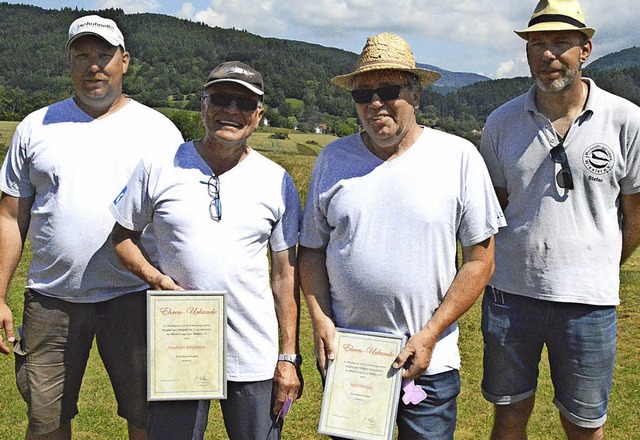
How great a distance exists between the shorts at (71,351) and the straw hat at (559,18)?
2.32 m

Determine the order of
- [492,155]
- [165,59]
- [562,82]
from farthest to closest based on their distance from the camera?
[165,59] → [492,155] → [562,82]

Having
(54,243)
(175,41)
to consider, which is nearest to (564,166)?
(54,243)

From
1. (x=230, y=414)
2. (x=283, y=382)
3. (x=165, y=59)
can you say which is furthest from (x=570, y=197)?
(x=165, y=59)

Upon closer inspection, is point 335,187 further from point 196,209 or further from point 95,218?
point 95,218

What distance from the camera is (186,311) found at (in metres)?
2.69

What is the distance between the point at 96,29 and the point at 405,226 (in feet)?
5.88

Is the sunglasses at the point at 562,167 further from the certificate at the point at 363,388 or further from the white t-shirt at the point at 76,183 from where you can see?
the white t-shirt at the point at 76,183

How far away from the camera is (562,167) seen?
305cm

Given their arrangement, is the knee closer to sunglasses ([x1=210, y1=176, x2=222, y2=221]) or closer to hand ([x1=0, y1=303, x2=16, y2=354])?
sunglasses ([x1=210, y1=176, x2=222, y2=221])

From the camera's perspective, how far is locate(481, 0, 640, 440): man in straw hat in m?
3.04

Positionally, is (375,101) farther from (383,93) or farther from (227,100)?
(227,100)

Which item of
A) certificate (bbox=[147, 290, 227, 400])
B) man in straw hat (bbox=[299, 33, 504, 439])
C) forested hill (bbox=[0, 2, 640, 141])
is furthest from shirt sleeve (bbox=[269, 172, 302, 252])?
forested hill (bbox=[0, 2, 640, 141])

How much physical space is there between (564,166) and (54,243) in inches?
96.2

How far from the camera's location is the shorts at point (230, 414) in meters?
2.81
